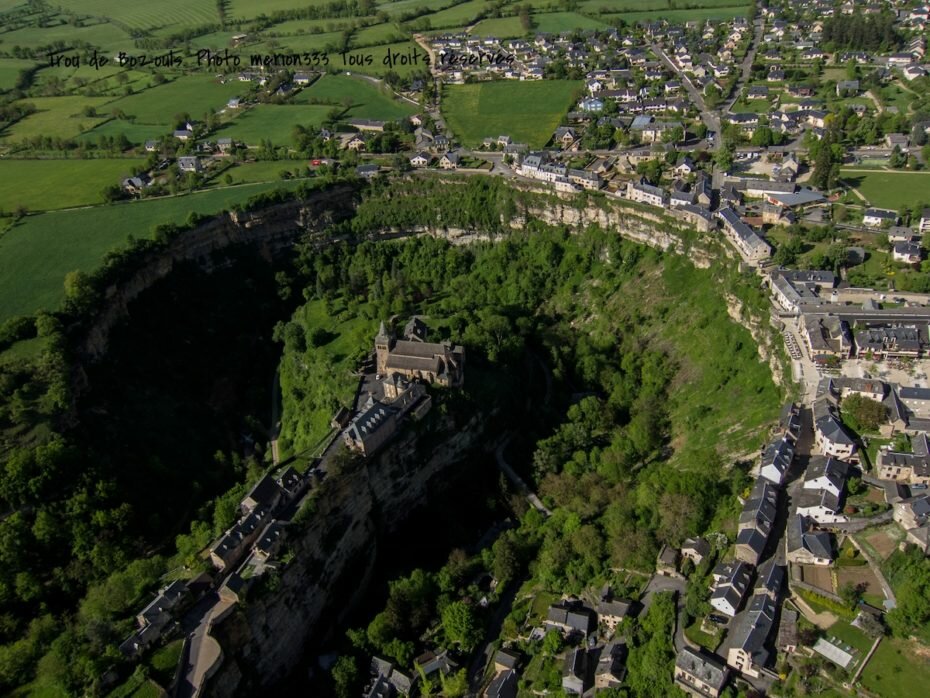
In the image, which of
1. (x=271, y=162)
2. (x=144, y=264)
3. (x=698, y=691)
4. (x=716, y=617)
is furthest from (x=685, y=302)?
(x=271, y=162)

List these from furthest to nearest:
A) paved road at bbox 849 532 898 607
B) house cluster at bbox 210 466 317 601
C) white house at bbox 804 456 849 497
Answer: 1. white house at bbox 804 456 849 497
2. house cluster at bbox 210 466 317 601
3. paved road at bbox 849 532 898 607

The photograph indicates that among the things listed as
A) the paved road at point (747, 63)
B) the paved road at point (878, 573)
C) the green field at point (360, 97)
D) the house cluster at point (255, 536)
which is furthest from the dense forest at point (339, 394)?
the paved road at point (747, 63)

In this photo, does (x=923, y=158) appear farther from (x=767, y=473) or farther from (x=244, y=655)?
(x=244, y=655)

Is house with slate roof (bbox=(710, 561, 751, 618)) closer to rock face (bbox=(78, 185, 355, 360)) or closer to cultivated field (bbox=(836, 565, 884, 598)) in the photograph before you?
cultivated field (bbox=(836, 565, 884, 598))

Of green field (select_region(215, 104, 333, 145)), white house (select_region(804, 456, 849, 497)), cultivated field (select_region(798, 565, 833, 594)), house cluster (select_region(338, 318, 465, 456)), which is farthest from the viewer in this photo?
green field (select_region(215, 104, 333, 145))

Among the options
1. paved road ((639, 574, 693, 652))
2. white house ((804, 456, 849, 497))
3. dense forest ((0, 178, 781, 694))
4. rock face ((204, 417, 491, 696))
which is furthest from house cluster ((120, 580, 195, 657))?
→ white house ((804, 456, 849, 497))

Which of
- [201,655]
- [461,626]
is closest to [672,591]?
[461,626]
